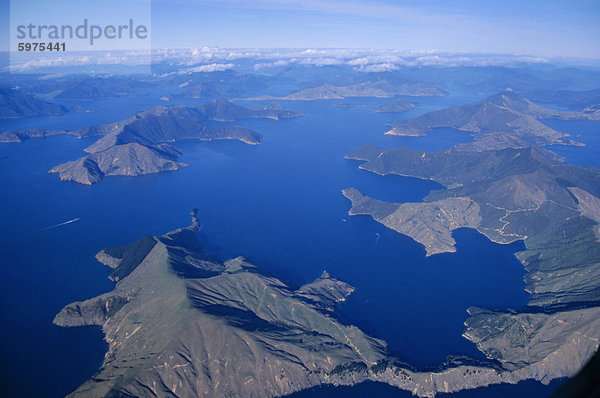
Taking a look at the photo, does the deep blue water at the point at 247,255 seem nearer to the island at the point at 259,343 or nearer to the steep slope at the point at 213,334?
the island at the point at 259,343

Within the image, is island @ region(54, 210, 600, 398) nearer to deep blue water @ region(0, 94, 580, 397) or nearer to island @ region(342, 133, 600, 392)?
island @ region(342, 133, 600, 392)

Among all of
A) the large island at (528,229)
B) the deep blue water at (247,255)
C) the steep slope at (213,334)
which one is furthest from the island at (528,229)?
the steep slope at (213,334)

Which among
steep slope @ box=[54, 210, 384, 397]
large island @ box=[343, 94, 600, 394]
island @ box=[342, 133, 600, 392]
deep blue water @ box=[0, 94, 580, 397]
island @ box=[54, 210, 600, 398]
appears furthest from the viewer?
deep blue water @ box=[0, 94, 580, 397]

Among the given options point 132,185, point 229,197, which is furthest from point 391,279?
point 132,185

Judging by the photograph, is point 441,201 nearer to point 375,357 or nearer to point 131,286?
point 375,357

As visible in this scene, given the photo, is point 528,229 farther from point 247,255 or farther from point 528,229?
point 247,255

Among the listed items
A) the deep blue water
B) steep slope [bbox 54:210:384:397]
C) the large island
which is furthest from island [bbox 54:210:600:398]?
the deep blue water

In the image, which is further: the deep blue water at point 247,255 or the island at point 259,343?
the deep blue water at point 247,255
